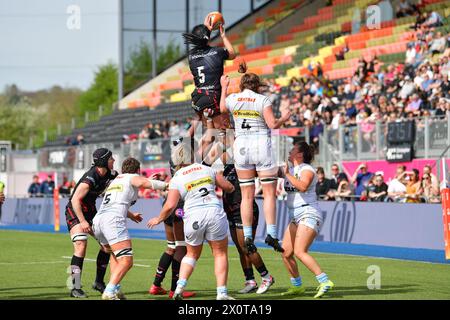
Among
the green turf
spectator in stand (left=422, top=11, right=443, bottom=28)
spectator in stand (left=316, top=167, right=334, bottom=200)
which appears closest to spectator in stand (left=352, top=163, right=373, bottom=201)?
spectator in stand (left=316, top=167, right=334, bottom=200)

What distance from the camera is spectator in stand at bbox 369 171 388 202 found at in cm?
→ 2612

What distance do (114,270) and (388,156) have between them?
49.3 ft

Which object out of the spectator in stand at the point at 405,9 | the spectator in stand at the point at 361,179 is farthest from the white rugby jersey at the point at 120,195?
the spectator in stand at the point at 405,9

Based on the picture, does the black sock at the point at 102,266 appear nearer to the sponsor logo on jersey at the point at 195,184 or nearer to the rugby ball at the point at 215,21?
the sponsor logo on jersey at the point at 195,184

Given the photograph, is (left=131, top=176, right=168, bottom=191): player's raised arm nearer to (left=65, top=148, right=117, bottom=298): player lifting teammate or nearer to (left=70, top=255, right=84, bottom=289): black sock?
(left=65, top=148, right=117, bottom=298): player lifting teammate

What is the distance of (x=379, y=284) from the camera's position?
Result: 1581 cm

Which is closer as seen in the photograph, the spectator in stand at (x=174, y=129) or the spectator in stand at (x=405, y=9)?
the spectator in stand at (x=174, y=129)

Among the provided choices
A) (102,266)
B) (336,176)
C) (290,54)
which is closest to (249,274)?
(102,266)

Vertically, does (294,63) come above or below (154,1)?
below

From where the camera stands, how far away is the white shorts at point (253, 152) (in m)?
14.9

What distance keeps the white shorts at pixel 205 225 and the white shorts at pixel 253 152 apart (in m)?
1.86
